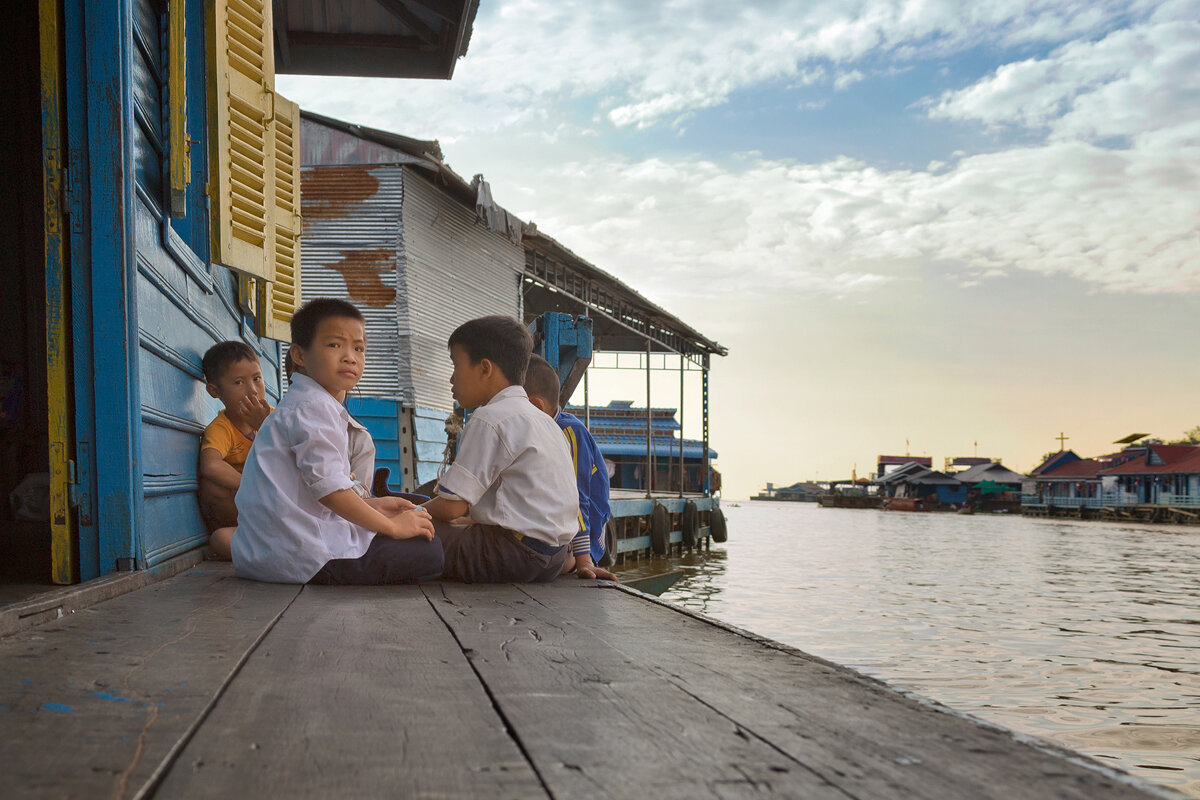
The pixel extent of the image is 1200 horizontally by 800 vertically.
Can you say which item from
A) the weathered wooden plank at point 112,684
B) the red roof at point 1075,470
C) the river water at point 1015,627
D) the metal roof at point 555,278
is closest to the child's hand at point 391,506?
the weathered wooden plank at point 112,684

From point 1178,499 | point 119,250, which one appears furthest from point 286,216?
point 1178,499

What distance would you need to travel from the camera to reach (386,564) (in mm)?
3109

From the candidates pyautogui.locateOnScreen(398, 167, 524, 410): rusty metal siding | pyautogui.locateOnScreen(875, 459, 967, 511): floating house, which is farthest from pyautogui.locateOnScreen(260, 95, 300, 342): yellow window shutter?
pyautogui.locateOnScreen(875, 459, 967, 511): floating house

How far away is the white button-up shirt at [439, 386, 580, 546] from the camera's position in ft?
10.2

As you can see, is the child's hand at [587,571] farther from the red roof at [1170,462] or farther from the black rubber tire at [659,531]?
the red roof at [1170,462]

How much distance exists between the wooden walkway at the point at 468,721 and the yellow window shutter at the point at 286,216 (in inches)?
127

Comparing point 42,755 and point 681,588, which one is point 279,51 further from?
point 681,588

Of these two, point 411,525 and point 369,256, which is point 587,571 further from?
point 369,256

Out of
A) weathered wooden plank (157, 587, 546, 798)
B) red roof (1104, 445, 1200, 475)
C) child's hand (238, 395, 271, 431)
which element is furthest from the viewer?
red roof (1104, 445, 1200, 475)

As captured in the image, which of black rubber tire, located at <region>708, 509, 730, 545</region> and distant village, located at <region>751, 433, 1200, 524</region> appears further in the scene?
distant village, located at <region>751, 433, 1200, 524</region>

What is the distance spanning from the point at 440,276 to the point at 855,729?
12.0 metres

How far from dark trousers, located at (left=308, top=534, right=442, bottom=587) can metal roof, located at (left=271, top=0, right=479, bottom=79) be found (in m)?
4.01

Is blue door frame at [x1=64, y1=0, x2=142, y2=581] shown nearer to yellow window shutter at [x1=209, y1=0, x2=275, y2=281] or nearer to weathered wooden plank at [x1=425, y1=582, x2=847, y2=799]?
yellow window shutter at [x1=209, y1=0, x2=275, y2=281]

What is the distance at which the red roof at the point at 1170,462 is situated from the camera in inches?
1720
